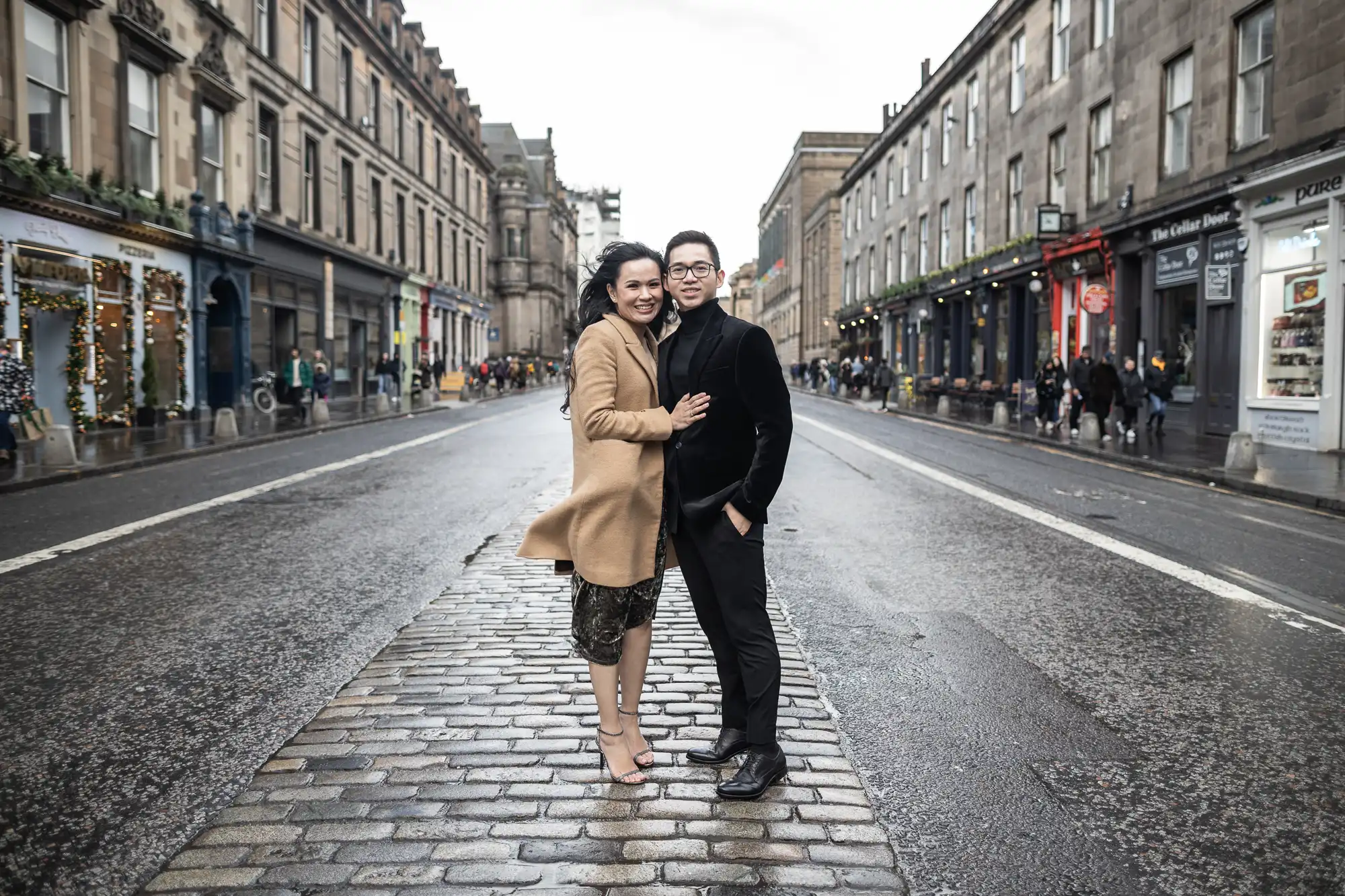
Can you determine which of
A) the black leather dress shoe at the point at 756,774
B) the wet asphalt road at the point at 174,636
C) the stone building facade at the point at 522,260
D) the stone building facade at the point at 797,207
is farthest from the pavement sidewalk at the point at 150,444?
the stone building facade at the point at 797,207

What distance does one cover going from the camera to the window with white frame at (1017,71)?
103ft

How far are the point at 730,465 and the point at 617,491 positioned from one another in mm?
384

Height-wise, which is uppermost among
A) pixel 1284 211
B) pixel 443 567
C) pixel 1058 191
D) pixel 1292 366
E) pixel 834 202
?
pixel 834 202

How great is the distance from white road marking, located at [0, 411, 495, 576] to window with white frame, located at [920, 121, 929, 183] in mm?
30442

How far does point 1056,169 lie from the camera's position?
95.2 ft

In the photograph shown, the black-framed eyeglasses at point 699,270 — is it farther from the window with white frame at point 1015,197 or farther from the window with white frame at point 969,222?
A: the window with white frame at point 969,222

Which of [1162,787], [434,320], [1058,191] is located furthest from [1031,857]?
[434,320]

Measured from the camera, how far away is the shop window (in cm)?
1694

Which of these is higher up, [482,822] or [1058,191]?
[1058,191]

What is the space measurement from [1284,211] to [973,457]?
6.87m

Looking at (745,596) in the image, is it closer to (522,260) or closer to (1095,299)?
(1095,299)

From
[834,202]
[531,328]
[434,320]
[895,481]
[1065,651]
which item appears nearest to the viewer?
[1065,651]

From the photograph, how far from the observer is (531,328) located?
80688 mm

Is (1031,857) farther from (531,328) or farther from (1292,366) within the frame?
(531,328)
